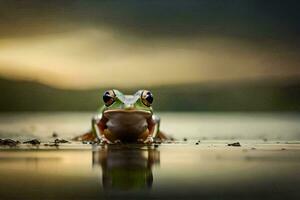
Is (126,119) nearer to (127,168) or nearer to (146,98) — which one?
(146,98)

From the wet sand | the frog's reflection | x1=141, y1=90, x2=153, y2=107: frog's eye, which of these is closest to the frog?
x1=141, y1=90, x2=153, y2=107: frog's eye

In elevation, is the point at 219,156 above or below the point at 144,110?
below

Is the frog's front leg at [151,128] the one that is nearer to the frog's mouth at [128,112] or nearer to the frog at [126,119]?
the frog at [126,119]

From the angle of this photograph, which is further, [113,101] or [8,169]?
[113,101]

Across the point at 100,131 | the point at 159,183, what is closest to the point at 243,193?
the point at 159,183

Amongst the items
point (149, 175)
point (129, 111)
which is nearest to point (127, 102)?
point (129, 111)

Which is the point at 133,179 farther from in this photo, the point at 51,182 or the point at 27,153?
the point at 27,153

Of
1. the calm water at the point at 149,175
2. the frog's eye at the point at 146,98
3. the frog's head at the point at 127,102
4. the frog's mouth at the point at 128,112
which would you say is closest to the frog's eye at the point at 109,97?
the frog's head at the point at 127,102
